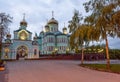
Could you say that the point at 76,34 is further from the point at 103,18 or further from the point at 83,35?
the point at 103,18

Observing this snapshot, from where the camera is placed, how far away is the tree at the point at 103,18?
22397 mm

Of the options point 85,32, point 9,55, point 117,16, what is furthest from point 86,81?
point 9,55

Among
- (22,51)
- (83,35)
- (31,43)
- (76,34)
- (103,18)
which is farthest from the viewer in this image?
(22,51)

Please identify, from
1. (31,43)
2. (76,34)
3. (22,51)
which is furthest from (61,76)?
(22,51)

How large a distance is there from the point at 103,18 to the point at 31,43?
49.5 metres

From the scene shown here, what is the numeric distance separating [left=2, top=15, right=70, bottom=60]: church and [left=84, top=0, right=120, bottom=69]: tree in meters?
35.1

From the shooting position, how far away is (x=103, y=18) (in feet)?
77.5

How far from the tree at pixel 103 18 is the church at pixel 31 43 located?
115 feet

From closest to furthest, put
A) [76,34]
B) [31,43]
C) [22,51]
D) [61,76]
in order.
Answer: [61,76] < [76,34] < [31,43] < [22,51]

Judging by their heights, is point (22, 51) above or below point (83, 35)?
below

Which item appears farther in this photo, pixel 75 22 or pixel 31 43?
pixel 31 43

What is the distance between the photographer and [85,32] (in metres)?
28.2

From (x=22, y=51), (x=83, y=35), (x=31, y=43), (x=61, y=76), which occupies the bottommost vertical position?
(x=61, y=76)

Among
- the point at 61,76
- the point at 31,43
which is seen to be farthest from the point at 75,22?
the point at 31,43
